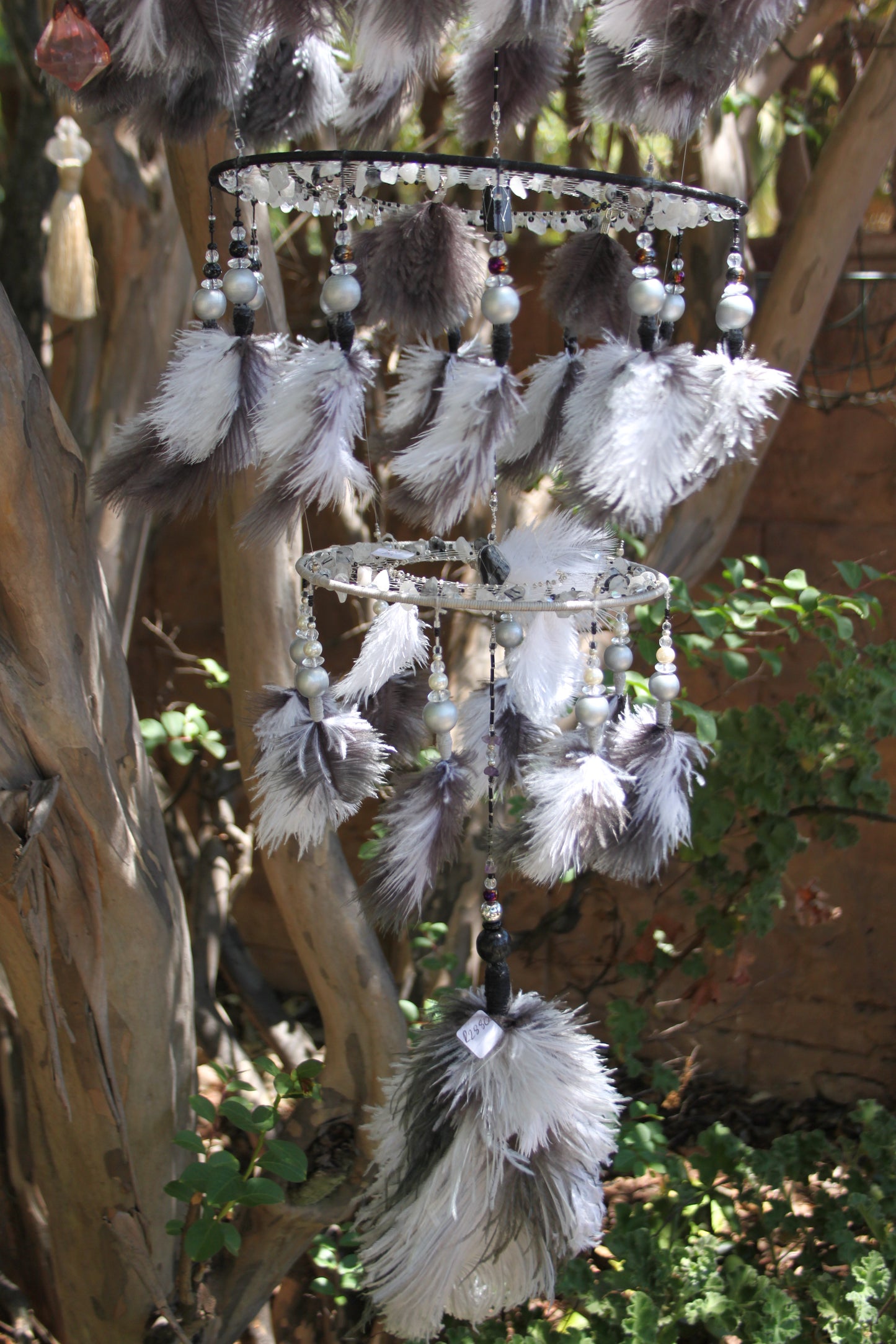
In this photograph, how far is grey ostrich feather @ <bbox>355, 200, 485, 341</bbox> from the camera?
0.95m

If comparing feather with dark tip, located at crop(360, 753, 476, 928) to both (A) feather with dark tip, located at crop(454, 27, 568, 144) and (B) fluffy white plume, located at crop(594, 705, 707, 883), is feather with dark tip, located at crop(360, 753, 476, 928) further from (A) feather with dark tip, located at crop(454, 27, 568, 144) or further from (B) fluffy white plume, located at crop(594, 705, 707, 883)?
(A) feather with dark tip, located at crop(454, 27, 568, 144)

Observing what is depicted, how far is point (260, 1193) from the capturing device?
1.27 metres

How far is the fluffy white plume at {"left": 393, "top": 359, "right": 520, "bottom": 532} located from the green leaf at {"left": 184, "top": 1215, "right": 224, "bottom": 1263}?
88cm

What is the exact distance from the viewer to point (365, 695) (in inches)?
39.9

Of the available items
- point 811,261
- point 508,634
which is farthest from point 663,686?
point 811,261

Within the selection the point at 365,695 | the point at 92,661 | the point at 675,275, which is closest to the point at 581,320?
the point at 675,275

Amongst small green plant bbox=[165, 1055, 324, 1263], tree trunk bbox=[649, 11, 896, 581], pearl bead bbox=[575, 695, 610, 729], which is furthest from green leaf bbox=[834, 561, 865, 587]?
small green plant bbox=[165, 1055, 324, 1263]

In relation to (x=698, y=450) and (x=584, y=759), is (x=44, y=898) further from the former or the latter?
(x=698, y=450)

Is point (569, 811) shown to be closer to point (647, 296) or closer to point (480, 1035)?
point (480, 1035)

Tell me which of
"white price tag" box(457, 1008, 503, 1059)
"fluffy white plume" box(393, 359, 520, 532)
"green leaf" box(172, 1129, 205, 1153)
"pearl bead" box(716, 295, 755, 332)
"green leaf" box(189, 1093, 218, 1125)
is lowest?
"green leaf" box(172, 1129, 205, 1153)

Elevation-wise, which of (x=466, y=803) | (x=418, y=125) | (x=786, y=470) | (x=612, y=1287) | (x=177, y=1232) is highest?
(x=418, y=125)

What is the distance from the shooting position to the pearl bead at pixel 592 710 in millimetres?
929

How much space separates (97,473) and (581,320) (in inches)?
18.7

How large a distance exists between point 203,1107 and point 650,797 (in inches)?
28.2
